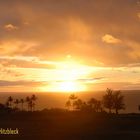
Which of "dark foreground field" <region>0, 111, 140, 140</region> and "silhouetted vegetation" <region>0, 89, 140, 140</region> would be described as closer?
"dark foreground field" <region>0, 111, 140, 140</region>

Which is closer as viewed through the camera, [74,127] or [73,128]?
[73,128]

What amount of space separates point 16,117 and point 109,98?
4516 centimetres

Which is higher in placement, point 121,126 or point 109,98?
point 109,98

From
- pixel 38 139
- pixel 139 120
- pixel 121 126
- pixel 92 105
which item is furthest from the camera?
pixel 92 105

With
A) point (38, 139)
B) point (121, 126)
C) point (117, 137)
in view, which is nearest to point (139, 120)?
point (121, 126)

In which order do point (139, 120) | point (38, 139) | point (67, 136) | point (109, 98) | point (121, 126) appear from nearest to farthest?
point (38, 139) → point (67, 136) → point (121, 126) → point (139, 120) → point (109, 98)

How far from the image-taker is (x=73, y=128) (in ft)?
259

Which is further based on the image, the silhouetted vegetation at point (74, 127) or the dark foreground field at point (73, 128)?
the silhouetted vegetation at point (74, 127)

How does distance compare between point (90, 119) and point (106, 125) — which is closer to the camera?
point (106, 125)

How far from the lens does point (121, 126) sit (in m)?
84.8

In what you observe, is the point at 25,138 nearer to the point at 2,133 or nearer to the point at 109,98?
the point at 2,133

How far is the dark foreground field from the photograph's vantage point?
205ft

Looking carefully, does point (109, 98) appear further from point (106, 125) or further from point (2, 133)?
point (2, 133)

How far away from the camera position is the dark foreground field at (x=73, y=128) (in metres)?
62.6
